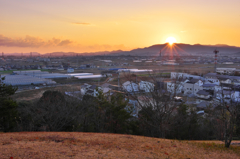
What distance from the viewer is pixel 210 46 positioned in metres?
195

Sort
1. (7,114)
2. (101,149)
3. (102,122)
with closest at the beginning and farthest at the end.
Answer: (101,149) → (7,114) → (102,122)

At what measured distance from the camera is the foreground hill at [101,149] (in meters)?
4.36

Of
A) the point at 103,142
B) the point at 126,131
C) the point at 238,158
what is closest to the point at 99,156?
the point at 103,142

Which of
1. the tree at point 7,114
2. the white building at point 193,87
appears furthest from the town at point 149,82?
the tree at point 7,114

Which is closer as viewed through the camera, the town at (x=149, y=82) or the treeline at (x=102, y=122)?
the treeline at (x=102, y=122)

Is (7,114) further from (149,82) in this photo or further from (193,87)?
(193,87)

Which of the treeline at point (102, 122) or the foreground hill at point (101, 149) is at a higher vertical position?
the foreground hill at point (101, 149)

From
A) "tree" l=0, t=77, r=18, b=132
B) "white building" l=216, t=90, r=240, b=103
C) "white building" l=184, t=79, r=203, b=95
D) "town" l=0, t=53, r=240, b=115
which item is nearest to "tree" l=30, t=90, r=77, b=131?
"tree" l=0, t=77, r=18, b=132

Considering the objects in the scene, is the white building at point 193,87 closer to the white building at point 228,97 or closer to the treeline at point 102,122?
the white building at point 228,97

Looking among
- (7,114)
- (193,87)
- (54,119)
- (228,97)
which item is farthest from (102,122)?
(193,87)

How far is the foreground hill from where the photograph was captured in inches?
172

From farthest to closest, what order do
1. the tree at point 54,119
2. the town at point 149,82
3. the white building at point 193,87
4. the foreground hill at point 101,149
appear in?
the white building at point 193,87, the town at point 149,82, the tree at point 54,119, the foreground hill at point 101,149

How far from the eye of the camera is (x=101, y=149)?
4.89 m

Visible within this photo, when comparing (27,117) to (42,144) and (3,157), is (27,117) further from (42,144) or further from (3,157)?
(3,157)
